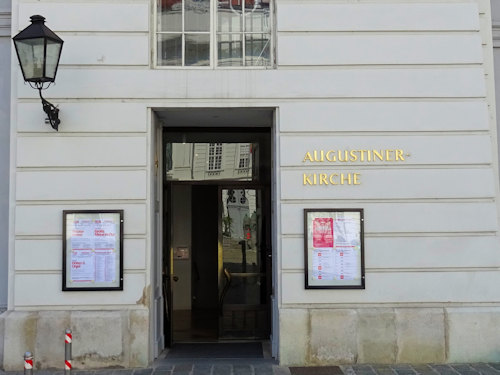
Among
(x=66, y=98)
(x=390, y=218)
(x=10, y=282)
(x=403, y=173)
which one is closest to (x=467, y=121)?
(x=403, y=173)

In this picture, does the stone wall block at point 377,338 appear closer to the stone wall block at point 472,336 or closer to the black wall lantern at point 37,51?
the stone wall block at point 472,336

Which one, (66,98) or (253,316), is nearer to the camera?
(66,98)

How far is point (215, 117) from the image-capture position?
8016 mm

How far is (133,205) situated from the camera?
720cm

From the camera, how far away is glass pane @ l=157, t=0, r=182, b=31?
7656 mm

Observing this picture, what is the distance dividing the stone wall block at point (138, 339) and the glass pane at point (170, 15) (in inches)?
172

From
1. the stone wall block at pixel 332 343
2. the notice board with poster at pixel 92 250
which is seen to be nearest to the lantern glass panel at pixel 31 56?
the notice board with poster at pixel 92 250

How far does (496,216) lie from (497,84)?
2558 mm

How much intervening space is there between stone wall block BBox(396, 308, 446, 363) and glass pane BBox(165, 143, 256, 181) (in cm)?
386

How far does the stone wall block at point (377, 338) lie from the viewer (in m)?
7.05

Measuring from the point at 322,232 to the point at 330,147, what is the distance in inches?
49.9

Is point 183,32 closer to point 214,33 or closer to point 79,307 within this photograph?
point 214,33

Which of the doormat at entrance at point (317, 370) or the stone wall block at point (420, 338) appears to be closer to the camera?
the doormat at entrance at point (317, 370)

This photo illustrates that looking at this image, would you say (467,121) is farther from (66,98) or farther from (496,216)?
(66,98)
